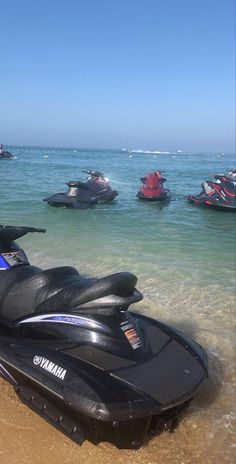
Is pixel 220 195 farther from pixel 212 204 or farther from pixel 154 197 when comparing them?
pixel 154 197

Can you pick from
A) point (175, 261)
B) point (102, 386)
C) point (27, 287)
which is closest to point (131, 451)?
point (102, 386)

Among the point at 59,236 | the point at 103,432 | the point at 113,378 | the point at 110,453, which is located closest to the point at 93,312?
the point at 113,378

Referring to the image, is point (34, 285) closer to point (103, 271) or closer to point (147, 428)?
point (147, 428)

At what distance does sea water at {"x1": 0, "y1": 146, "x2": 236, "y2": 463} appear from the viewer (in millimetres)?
3002

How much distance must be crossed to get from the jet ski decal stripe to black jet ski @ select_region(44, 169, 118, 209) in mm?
10522

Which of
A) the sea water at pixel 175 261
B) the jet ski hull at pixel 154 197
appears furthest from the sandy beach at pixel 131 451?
the jet ski hull at pixel 154 197

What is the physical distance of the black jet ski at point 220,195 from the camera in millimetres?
13383

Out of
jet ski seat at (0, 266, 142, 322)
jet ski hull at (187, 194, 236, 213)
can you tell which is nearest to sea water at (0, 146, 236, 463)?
jet ski hull at (187, 194, 236, 213)

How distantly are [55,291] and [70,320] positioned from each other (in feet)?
0.75

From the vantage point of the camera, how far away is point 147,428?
7.18ft

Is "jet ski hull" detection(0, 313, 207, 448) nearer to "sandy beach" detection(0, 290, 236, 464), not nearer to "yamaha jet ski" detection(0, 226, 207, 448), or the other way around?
"yamaha jet ski" detection(0, 226, 207, 448)

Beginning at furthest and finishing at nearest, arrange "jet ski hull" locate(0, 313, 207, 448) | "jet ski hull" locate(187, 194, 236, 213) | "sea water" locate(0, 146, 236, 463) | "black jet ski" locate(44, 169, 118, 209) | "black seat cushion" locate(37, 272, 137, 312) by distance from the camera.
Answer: "jet ski hull" locate(187, 194, 236, 213)
"black jet ski" locate(44, 169, 118, 209)
"sea water" locate(0, 146, 236, 463)
"black seat cushion" locate(37, 272, 137, 312)
"jet ski hull" locate(0, 313, 207, 448)

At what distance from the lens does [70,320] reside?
247 cm

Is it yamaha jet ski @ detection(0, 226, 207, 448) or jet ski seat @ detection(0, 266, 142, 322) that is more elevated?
jet ski seat @ detection(0, 266, 142, 322)
